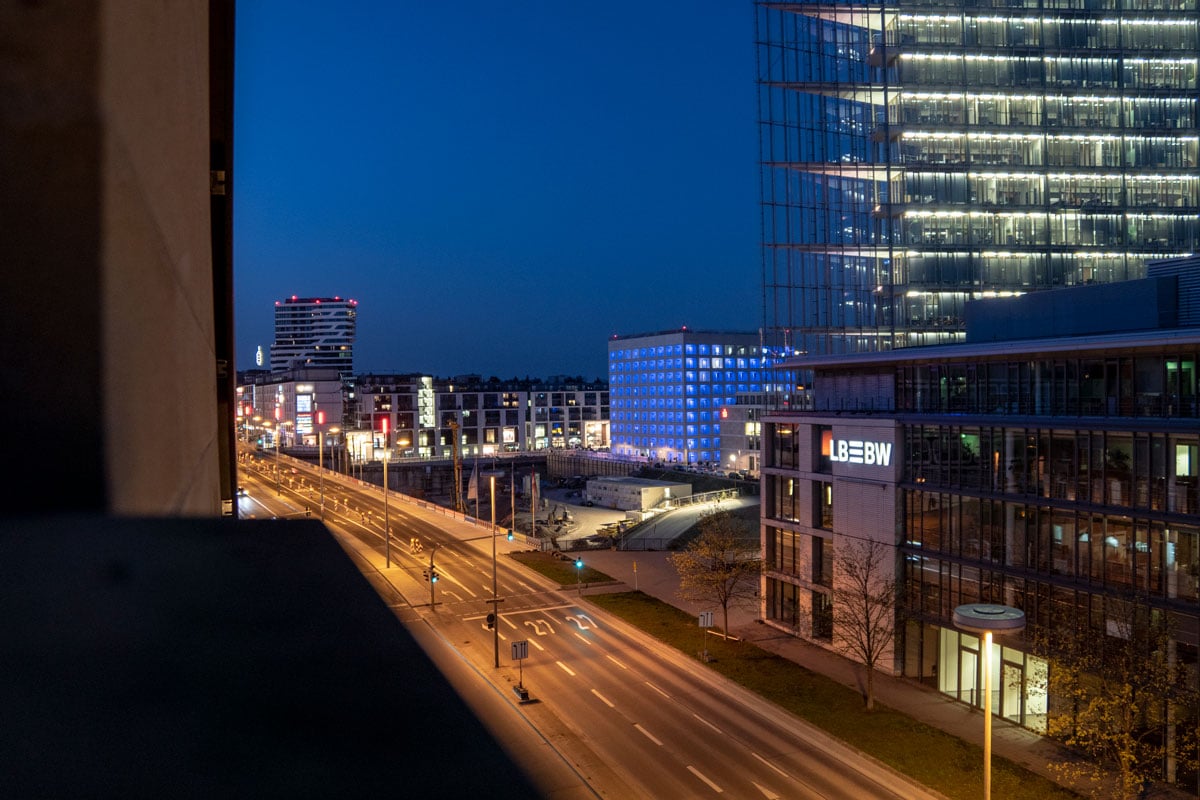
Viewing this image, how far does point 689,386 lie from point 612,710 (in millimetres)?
90348

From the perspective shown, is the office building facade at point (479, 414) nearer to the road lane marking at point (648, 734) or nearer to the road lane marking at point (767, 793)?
the road lane marking at point (648, 734)

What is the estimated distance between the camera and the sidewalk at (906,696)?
2358 centimetres

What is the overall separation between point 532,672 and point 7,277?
1207 inches

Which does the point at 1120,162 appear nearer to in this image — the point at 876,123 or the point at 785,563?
the point at 876,123

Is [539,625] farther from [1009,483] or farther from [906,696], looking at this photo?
[1009,483]

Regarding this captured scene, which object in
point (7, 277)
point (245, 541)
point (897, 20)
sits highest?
point (897, 20)

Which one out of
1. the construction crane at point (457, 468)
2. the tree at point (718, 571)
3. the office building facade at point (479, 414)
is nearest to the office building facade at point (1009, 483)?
the tree at point (718, 571)

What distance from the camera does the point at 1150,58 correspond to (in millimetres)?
54656

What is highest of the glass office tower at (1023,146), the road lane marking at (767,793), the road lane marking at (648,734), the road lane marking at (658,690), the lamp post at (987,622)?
the glass office tower at (1023,146)

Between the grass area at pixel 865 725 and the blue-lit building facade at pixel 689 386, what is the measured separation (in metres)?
78.0

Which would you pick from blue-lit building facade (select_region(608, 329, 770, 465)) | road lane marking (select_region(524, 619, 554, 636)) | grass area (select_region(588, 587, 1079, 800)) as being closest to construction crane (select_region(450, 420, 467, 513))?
road lane marking (select_region(524, 619, 554, 636))

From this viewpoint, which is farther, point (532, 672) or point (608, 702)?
point (532, 672)

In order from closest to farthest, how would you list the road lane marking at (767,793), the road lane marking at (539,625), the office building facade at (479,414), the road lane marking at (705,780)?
the road lane marking at (767,793), the road lane marking at (705,780), the road lane marking at (539,625), the office building facade at (479,414)

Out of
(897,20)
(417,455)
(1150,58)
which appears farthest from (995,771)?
(417,455)
